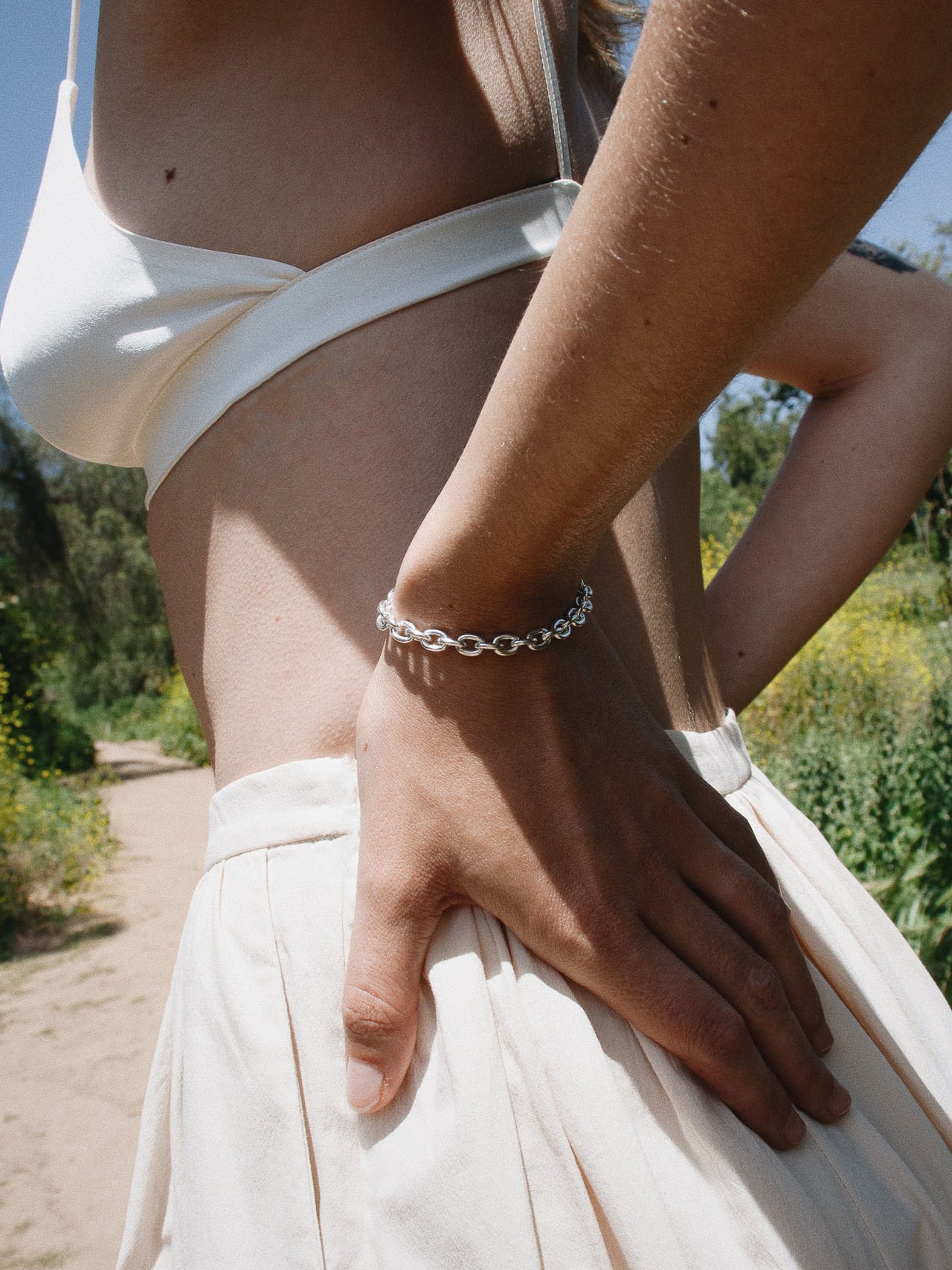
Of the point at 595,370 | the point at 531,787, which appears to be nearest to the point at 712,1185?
the point at 531,787

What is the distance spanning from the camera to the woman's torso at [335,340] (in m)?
0.85

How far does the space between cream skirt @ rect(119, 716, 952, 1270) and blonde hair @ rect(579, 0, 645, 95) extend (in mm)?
1054

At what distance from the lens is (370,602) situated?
0.83 meters

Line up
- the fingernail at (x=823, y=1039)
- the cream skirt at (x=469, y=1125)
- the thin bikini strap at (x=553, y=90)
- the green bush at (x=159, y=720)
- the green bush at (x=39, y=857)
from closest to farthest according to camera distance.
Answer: the cream skirt at (x=469, y=1125), the fingernail at (x=823, y=1039), the thin bikini strap at (x=553, y=90), the green bush at (x=39, y=857), the green bush at (x=159, y=720)

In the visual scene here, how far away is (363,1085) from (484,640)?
36 centimetres

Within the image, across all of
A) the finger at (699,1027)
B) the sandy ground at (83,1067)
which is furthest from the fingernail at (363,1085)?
the sandy ground at (83,1067)

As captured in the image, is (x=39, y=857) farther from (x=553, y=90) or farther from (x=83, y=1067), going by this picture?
(x=553, y=90)

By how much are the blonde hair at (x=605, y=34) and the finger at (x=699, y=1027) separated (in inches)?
45.9

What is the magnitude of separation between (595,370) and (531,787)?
320 millimetres

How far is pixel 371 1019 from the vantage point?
675 mm

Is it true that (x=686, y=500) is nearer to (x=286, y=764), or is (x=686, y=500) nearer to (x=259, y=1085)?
(x=286, y=764)

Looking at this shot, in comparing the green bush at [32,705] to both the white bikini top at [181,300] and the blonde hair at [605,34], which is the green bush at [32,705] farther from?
the blonde hair at [605,34]

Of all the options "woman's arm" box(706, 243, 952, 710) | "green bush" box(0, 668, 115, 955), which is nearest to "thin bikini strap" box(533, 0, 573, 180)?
"woman's arm" box(706, 243, 952, 710)

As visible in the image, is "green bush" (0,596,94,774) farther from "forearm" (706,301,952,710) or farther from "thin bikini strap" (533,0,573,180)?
"thin bikini strap" (533,0,573,180)
